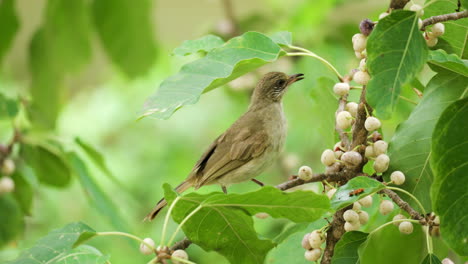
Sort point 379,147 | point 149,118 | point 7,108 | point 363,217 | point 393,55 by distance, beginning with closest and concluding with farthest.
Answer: point 393,55 → point 379,147 → point 363,217 → point 149,118 → point 7,108

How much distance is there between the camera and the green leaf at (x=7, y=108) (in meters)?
3.75

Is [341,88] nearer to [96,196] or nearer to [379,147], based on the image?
[379,147]

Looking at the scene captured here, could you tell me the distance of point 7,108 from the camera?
12.3 ft

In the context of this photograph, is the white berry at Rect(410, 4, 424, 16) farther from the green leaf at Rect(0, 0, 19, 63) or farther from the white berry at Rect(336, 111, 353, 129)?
the green leaf at Rect(0, 0, 19, 63)

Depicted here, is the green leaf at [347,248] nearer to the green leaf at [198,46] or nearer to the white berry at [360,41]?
the white berry at [360,41]

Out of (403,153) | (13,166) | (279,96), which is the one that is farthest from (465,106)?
(13,166)

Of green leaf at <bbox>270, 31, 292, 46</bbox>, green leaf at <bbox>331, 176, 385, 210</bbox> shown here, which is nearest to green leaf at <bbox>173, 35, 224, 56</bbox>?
green leaf at <bbox>270, 31, 292, 46</bbox>

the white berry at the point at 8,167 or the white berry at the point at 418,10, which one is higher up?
the white berry at the point at 418,10

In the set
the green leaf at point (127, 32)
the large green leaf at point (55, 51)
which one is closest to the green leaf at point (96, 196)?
the large green leaf at point (55, 51)

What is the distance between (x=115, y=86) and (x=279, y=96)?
4.32 metres

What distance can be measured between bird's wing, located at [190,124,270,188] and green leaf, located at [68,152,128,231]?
1.55 ft

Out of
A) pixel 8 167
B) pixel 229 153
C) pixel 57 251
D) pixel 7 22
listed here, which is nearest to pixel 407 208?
pixel 57 251

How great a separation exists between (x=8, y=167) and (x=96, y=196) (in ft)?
2.18

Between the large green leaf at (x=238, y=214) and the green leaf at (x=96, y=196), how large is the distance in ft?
3.95
